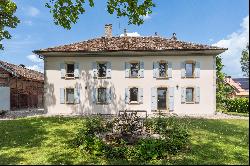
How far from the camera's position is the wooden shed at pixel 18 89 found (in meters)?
28.3

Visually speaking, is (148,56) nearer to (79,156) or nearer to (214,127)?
(214,127)

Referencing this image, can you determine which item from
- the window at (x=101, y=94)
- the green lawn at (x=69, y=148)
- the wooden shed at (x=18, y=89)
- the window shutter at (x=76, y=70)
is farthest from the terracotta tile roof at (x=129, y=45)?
the green lawn at (x=69, y=148)

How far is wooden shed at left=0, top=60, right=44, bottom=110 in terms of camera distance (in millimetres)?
28281

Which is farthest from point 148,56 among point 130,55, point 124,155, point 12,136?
point 124,155

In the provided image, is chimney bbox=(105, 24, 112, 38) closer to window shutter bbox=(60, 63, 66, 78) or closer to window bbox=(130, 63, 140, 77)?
window bbox=(130, 63, 140, 77)

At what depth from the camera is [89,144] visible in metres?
10.2

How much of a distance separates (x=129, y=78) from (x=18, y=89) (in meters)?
13.6

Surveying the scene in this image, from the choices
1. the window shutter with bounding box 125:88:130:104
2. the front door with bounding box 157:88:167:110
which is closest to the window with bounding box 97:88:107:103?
the window shutter with bounding box 125:88:130:104

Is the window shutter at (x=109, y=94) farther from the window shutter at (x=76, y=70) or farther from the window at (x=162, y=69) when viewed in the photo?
the window at (x=162, y=69)

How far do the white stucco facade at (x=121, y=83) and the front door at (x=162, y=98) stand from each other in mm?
651

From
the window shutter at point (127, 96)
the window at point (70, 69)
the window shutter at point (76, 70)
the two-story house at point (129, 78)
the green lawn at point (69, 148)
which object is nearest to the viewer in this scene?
the green lawn at point (69, 148)

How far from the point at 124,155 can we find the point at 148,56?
1587cm

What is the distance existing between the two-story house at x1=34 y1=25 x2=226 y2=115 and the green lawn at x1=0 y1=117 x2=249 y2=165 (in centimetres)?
845

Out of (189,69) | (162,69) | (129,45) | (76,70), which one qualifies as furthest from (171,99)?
(76,70)
